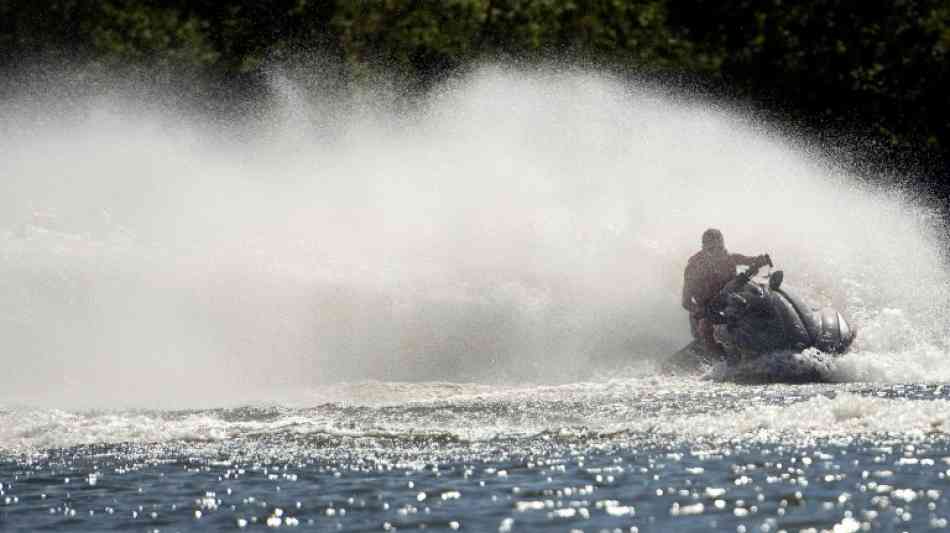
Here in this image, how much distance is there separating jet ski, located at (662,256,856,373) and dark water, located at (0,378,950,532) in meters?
1.86

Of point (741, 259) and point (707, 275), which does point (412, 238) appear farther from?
point (741, 259)

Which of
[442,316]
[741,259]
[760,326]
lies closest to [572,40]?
[442,316]

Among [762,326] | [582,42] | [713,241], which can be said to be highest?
[582,42]

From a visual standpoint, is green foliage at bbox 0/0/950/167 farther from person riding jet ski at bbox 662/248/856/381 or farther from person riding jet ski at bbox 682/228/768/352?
person riding jet ski at bbox 662/248/856/381

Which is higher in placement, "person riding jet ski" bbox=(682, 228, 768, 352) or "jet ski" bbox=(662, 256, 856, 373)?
"person riding jet ski" bbox=(682, 228, 768, 352)

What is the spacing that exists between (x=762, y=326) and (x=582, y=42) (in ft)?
66.8

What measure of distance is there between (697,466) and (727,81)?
93.7 ft

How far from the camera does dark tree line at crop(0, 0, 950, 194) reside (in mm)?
43625

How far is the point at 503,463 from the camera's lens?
700 inches

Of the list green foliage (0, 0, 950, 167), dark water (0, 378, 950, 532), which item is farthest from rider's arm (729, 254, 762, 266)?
A: green foliage (0, 0, 950, 167)

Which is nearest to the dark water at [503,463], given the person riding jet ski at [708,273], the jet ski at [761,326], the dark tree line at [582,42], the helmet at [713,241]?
the jet ski at [761,326]

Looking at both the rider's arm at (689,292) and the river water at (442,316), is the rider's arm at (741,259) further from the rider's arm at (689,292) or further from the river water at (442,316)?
the river water at (442,316)

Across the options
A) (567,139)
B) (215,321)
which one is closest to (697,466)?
(215,321)

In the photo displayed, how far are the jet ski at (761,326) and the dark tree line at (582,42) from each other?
17929 millimetres
